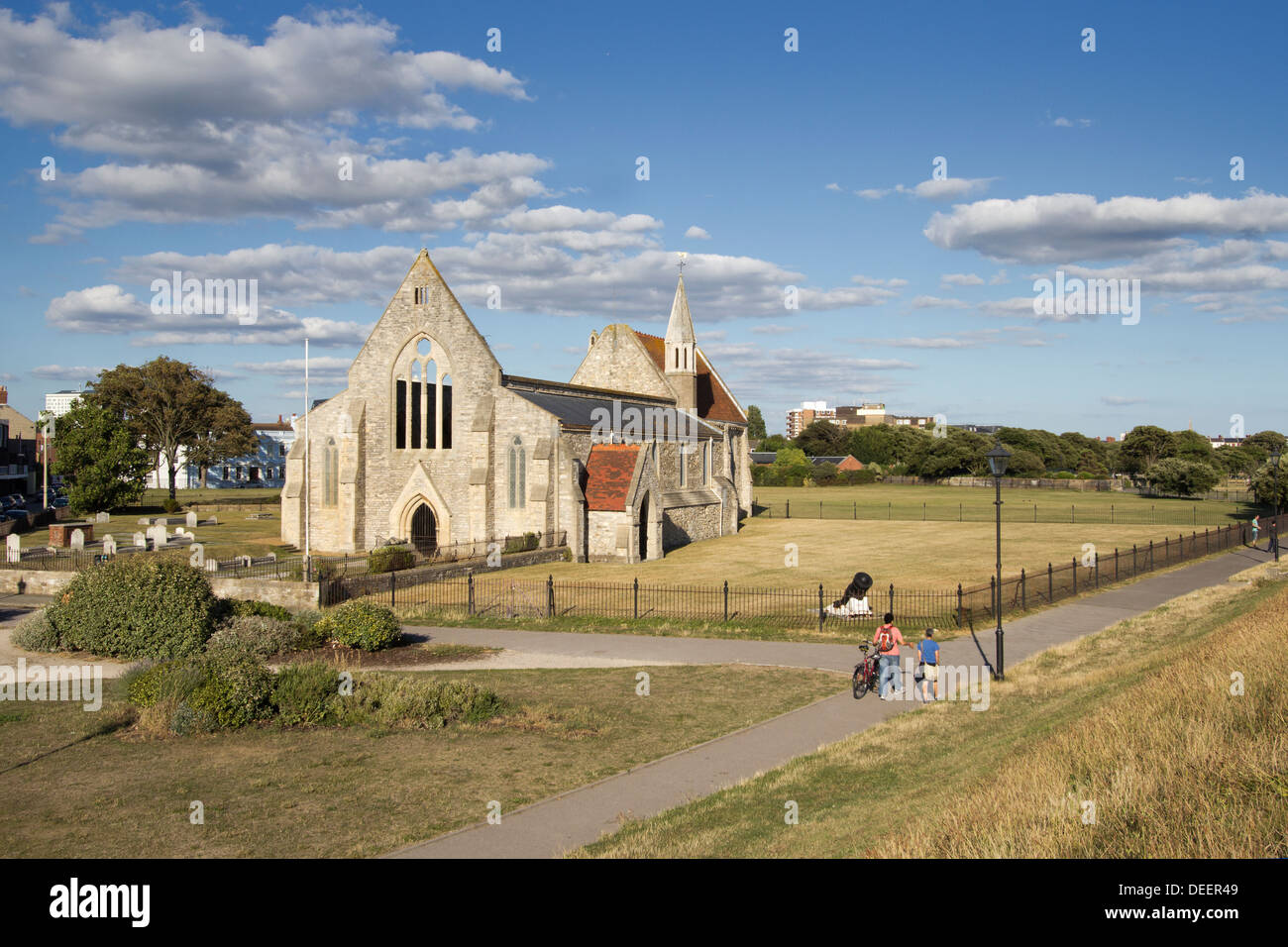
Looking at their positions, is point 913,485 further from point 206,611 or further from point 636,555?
point 206,611

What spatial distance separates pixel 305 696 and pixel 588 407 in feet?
103

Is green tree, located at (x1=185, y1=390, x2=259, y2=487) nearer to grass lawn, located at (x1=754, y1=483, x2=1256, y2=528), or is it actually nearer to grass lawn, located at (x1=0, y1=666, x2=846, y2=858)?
grass lawn, located at (x1=754, y1=483, x2=1256, y2=528)

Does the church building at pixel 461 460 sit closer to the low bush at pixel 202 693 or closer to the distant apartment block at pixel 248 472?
the low bush at pixel 202 693

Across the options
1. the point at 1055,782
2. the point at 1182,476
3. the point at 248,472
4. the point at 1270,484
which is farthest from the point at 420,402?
the point at 248,472

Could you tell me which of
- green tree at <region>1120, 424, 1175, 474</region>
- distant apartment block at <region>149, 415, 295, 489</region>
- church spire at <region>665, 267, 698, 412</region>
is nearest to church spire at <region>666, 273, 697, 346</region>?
church spire at <region>665, 267, 698, 412</region>

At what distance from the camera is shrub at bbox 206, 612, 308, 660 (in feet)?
65.4

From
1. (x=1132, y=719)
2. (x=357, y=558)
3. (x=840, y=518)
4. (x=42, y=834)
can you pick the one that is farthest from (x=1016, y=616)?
(x=840, y=518)

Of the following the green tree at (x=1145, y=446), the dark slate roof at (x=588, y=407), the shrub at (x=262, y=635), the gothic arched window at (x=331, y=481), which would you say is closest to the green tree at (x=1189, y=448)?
the green tree at (x=1145, y=446)

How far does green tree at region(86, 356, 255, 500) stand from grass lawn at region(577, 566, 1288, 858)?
75259 mm

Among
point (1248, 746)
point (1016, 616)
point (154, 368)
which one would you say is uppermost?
point (154, 368)

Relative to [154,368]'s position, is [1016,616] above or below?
below

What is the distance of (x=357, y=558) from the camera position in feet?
126

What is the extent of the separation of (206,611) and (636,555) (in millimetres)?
20052
